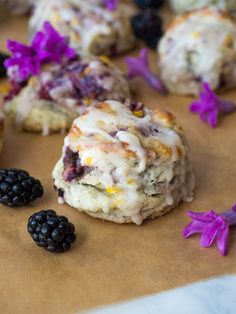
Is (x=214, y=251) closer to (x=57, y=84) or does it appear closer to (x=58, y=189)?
(x=58, y=189)

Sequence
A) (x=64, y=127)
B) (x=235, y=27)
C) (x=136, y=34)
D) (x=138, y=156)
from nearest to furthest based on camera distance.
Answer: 1. (x=138, y=156)
2. (x=64, y=127)
3. (x=235, y=27)
4. (x=136, y=34)

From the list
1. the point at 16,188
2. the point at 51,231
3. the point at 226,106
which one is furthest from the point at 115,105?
the point at 226,106

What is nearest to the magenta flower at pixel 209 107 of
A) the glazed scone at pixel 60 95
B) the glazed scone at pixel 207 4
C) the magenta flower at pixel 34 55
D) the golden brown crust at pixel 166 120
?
the glazed scone at pixel 60 95

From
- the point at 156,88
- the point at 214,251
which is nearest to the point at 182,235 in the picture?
the point at 214,251

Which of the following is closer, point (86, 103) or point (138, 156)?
point (138, 156)

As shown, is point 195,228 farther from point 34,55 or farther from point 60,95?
point 34,55

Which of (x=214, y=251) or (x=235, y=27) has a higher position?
(x=235, y=27)

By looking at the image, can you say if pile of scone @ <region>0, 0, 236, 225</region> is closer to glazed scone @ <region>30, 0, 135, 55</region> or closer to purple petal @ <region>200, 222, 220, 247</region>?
glazed scone @ <region>30, 0, 135, 55</region>
